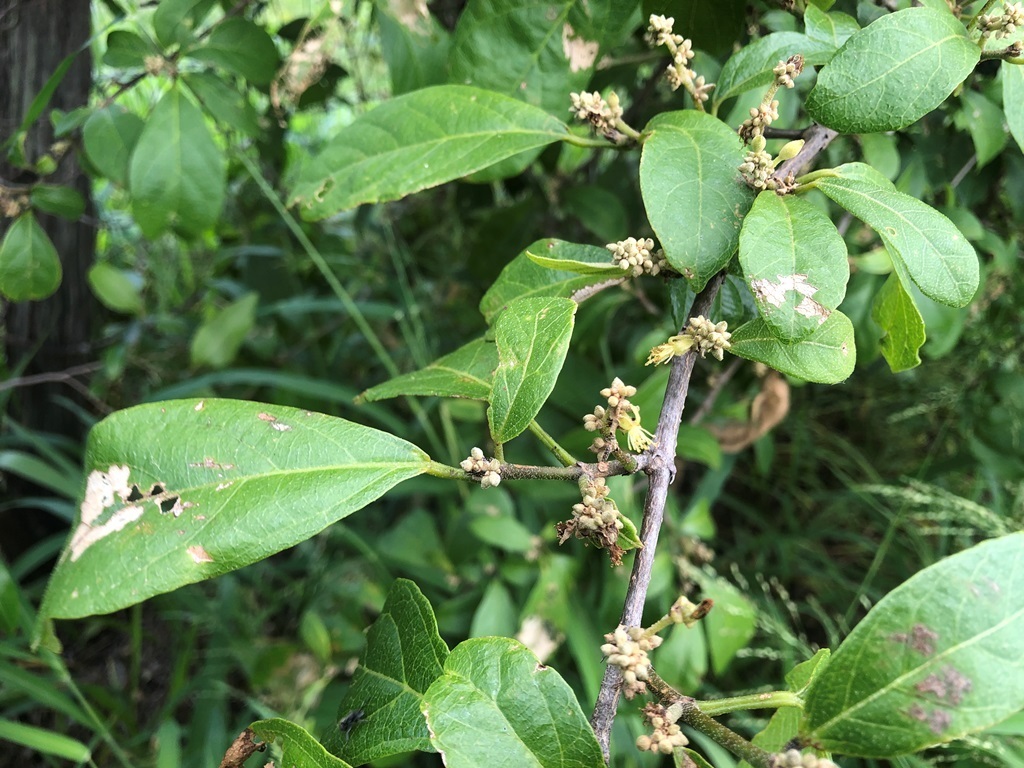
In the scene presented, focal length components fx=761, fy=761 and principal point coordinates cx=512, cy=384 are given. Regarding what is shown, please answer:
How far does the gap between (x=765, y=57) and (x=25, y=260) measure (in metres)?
0.90

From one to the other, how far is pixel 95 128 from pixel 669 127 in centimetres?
75

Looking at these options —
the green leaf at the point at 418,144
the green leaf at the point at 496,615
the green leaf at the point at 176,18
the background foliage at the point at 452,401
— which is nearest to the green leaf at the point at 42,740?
the background foliage at the point at 452,401

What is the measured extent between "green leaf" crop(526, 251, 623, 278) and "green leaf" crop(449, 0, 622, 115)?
28cm

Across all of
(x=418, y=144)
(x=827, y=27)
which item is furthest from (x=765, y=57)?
(x=418, y=144)

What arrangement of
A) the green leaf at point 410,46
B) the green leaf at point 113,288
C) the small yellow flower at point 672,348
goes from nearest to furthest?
the small yellow flower at point 672,348 → the green leaf at point 410,46 → the green leaf at point 113,288

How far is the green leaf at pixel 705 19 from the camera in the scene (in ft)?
2.25

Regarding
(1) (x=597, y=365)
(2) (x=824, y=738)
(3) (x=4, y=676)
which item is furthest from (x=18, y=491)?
(2) (x=824, y=738)

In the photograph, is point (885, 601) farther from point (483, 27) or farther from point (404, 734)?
point (483, 27)

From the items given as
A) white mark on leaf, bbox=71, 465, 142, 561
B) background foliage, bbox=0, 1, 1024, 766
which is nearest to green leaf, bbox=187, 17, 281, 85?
background foliage, bbox=0, 1, 1024, 766

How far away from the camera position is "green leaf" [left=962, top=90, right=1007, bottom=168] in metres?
0.77

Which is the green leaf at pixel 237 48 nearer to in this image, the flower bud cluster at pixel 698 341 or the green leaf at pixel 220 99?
the green leaf at pixel 220 99

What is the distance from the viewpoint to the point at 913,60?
1.59 feet

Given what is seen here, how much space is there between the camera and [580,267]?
19.2 inches

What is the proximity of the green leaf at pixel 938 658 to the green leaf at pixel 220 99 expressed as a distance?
88cm
